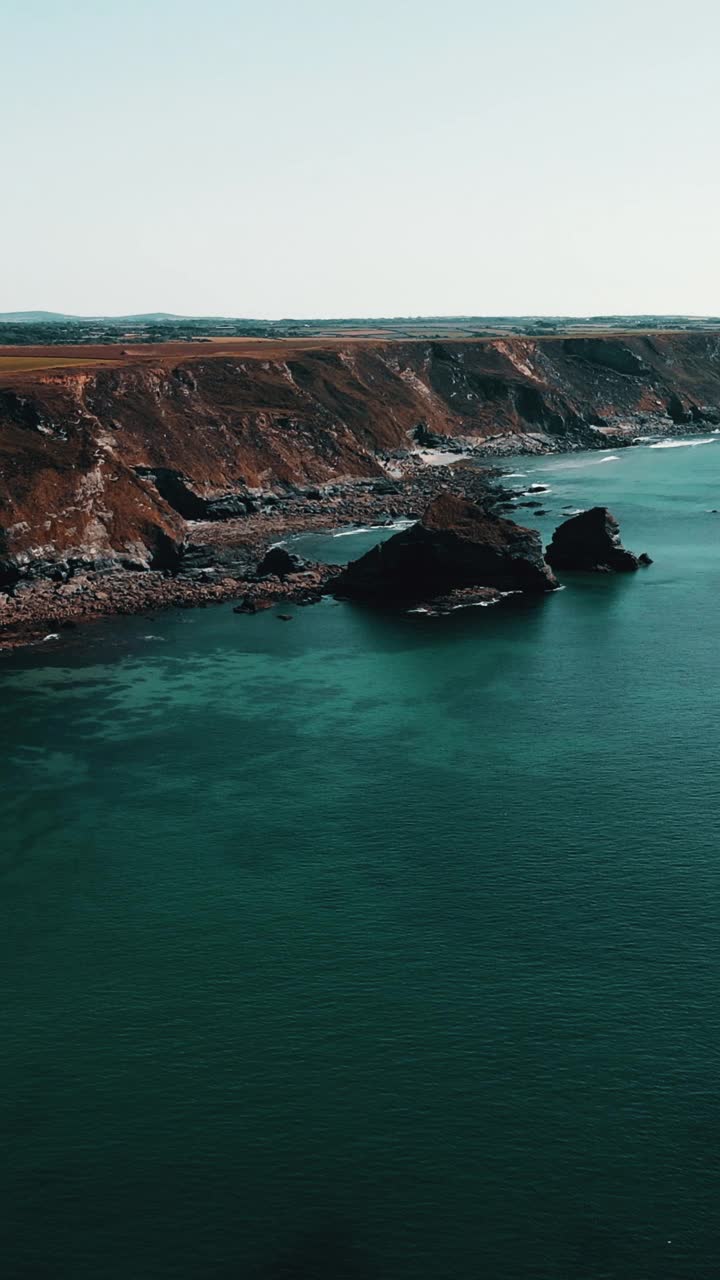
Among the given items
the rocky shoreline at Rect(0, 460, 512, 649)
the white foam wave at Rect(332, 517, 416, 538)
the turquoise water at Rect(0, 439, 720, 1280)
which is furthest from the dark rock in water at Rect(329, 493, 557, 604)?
the turquoise water at Rect(0, 439, 720, 1280)

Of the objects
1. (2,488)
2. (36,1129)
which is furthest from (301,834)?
(2,488)

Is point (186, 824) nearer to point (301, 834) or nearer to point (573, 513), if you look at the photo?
point (301, 834)

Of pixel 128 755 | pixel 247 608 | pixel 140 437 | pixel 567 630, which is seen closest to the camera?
pixel 128 755

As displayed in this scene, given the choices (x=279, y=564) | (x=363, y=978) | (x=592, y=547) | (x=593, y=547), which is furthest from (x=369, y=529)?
(x=363, y=978)

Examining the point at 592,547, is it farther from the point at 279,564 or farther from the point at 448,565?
the point at 279,564

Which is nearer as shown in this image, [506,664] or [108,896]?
[108,896]

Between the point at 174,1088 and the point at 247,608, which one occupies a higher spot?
the point at 247,608
